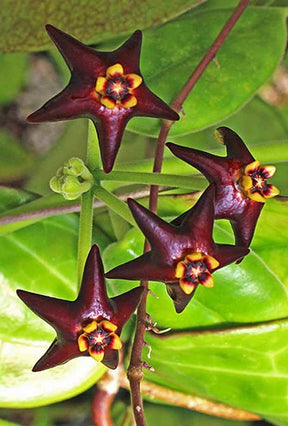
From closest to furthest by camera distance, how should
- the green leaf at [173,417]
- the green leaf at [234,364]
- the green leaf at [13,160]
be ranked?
the green leaf at [234,364] < the green leaf at [173,417] < the green leaf at [13,160]

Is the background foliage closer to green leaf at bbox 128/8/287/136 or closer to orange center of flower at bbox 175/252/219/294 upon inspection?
green leaf at bbox 128/8/287/136

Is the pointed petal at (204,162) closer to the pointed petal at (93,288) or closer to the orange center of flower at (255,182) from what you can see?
the orange center of flower at (255,182)

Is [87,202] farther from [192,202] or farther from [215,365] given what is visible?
[215,365]

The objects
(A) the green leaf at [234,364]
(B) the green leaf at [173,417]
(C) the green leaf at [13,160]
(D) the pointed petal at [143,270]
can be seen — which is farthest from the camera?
(C) the green leaf at [13,160]

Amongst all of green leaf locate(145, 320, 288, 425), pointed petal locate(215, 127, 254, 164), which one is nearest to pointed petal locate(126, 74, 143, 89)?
pointed petal locate(215, 127, 254, 164)

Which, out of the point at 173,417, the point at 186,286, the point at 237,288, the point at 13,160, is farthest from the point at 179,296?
the point at 13,160

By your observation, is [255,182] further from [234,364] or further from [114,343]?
[234,364]

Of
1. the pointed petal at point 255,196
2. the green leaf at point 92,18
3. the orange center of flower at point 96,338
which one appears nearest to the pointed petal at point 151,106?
the pointed petal at point 255,196
